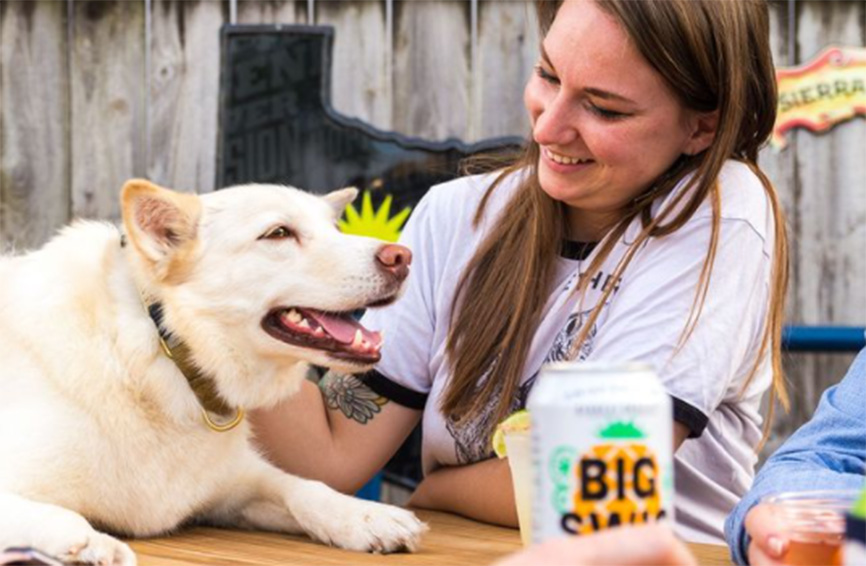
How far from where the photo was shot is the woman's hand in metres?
1.76

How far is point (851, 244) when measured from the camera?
140 inches

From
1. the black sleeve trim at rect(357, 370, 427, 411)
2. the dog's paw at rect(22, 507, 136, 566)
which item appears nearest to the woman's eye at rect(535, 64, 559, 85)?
the black sleeve trim at rect(357, 370, 427, 411)

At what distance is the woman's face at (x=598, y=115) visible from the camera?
171 centimetres

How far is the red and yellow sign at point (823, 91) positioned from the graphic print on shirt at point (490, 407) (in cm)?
→ 186

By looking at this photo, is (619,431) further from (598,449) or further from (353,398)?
(353,398)

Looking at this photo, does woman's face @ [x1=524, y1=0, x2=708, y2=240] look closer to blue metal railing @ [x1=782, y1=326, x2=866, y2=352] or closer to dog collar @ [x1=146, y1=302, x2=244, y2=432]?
dog collar @ [x1=146, y1=302, x2=244, y2=432]

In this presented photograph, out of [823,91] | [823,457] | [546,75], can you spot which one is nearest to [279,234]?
[546,75]

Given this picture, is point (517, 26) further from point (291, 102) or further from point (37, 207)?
point (37, 207)

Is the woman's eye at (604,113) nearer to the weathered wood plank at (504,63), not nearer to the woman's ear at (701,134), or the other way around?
the woman's ear at (701,134)

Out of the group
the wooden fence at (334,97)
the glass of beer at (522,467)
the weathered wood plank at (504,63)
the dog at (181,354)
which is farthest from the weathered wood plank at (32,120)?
the glass of beer at (522,467)

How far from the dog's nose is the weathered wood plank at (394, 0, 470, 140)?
1.76m

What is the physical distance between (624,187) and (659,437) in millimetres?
1017

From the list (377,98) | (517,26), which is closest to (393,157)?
(377,98)

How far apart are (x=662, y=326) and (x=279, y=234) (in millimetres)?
559
